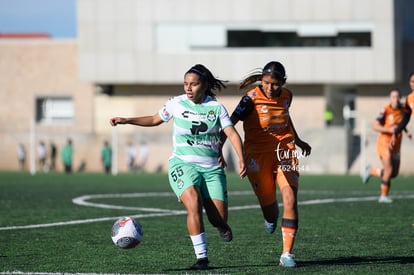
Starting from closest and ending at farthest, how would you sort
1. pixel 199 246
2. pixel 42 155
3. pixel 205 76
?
pixel 199 246 < pixel 205 76 < pixel 42 155

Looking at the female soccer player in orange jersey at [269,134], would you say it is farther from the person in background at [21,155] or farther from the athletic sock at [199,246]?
the person in background at [21,155]

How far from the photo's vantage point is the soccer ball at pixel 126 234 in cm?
1003

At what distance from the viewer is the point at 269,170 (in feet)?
35.2

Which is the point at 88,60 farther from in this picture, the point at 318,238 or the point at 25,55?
the point at 318,238

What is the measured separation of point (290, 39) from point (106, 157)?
38.0 feet

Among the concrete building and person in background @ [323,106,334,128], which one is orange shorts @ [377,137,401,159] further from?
person in background @ [323,106,334,128]

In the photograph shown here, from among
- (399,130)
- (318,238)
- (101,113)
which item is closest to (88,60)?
(101,113)

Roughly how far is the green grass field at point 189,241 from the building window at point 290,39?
30694 mm

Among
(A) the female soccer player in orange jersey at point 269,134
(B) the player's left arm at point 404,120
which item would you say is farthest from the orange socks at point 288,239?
(B) the player's left arm at point 404,120

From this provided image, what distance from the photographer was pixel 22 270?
31.3 ft

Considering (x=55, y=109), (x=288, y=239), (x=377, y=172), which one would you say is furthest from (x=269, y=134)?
(x=55, y=109)

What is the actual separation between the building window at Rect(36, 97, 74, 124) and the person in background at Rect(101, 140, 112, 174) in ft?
16.2

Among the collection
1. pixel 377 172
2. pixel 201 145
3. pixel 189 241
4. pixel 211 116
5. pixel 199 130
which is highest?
pixel 211 116

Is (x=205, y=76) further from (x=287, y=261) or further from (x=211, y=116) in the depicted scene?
(x=287, y=261)
